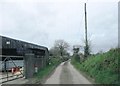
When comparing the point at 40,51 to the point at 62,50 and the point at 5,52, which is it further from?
the point at 62,50

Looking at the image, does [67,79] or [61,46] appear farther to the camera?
[61,46]

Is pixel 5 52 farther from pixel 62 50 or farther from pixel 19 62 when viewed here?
pixel 62 50

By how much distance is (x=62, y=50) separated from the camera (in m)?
130

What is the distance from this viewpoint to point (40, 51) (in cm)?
6525

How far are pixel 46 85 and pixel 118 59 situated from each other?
5.70 meters

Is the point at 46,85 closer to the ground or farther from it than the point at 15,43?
closer to the ground

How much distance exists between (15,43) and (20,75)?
69.5 feet

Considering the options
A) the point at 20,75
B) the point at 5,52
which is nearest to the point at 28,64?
the point at 20,75

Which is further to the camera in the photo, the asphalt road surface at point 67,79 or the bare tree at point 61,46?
the bare tree at point 61,46

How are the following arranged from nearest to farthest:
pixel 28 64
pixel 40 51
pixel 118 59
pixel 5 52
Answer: pixel 118 59, pixel 28 64, pixel 5 52, pixel 40 51

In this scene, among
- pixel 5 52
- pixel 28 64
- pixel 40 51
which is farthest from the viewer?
pixel 40 51

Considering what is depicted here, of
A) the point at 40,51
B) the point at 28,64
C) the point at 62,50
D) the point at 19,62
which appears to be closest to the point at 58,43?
the point at 62,50

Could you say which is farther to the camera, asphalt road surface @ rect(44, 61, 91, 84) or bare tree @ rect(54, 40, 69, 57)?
bare tree @ rect(54, 40, 69, 57)

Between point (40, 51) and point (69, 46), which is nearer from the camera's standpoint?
point (40, 51)
